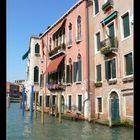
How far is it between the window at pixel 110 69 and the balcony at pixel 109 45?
0.50 metres

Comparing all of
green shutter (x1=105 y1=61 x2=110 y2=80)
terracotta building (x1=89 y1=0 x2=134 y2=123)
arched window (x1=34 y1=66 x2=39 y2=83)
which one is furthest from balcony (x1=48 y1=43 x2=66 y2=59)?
green shutter (x1=105 y1=61 x2=110 y2=80)

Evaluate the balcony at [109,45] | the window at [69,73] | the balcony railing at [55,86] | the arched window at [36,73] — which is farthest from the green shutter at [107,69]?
the arched window at [36,73]

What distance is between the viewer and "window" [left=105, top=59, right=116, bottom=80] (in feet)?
45.3

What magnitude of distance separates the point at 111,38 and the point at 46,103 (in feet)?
39.2

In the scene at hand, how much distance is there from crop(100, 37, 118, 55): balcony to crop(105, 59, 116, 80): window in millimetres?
505

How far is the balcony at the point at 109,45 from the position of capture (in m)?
13.5

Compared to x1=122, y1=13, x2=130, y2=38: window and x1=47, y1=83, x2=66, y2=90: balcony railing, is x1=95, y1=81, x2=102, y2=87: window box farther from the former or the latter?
x1=47, y1=83, x2=66, y2=90: balcony railing

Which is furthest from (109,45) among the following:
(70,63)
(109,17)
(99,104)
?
(70,63)

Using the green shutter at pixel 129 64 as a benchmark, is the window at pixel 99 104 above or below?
below

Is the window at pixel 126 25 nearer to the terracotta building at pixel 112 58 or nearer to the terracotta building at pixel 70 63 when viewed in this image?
the terracotta building at pixel 112 58

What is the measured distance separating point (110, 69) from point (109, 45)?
4.04 feet

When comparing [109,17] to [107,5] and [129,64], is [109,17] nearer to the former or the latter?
[107,5]

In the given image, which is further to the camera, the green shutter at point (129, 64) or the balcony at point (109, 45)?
the balcony at point (109, 45)

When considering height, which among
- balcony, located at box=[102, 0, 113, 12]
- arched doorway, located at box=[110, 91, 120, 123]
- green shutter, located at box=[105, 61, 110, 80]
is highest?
balcony, located at box=[102, 0, 113, 12]
